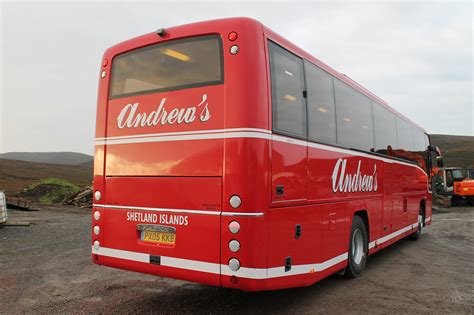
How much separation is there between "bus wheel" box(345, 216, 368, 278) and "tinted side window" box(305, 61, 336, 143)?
1.75 meters

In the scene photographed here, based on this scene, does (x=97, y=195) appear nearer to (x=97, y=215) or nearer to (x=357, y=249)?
(x=97, y=215)

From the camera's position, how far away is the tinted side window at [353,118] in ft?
21.4

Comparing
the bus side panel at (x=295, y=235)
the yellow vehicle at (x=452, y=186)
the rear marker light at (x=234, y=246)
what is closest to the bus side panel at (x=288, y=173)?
the bus side panel at (x=295, y=235)

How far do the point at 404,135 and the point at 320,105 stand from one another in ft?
17.7

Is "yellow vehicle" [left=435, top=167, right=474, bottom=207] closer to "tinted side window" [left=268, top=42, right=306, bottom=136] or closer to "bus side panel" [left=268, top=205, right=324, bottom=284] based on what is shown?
"bus side panel" [left=268, top=205, right=324, bottom=284]

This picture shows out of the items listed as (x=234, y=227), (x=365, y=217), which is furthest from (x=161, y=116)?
(x=365, y=217)

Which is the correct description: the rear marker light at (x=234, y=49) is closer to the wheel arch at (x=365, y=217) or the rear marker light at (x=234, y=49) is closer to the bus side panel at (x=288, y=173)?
the bus side panel at (x=288, y=173)

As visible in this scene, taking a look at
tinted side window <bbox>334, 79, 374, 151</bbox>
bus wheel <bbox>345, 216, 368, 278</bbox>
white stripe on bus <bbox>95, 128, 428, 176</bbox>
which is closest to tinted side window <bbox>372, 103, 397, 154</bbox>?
tinted side window <bbox>334, 79, 374, 151</bbox>

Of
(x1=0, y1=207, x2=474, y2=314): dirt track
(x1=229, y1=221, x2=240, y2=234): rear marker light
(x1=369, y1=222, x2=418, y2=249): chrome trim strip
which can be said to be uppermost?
(x1=229, y1=221, x2=240, y2=234): rear marker light

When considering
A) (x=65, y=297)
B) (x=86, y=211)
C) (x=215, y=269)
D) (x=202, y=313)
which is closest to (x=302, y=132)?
(x=215, y=269)

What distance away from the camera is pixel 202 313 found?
203 inches

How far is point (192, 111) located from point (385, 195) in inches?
207

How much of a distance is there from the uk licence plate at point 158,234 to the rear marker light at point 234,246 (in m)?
0.78

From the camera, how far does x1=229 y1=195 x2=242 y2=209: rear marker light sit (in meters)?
4.45
